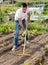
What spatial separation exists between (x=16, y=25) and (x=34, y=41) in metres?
1.86

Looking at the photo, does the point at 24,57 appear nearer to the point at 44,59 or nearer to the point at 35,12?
the point at 44,59

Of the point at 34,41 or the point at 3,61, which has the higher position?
the point at 3,61

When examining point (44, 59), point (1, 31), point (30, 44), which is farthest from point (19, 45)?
point (1, 31)

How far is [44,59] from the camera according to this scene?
796cm

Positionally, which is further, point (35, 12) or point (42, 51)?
point (35, 12)

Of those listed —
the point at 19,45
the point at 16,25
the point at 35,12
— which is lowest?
the point at 35,12

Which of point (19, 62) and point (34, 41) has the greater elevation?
point (19, 62)

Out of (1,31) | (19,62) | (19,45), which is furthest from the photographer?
(1,31)

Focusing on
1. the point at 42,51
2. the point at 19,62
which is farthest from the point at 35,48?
the point at 19,62

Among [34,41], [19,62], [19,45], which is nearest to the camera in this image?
[19,62]

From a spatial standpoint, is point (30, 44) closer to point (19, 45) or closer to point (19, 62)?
point (19, 45)

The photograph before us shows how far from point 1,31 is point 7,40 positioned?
207cm

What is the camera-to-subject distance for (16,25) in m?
8.81

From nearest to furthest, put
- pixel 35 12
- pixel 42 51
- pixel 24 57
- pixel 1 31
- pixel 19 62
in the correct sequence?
pixel 19 62 → pixel 24 57 → pixel 42 51 → pixel 1 31 → pixel 35 12
